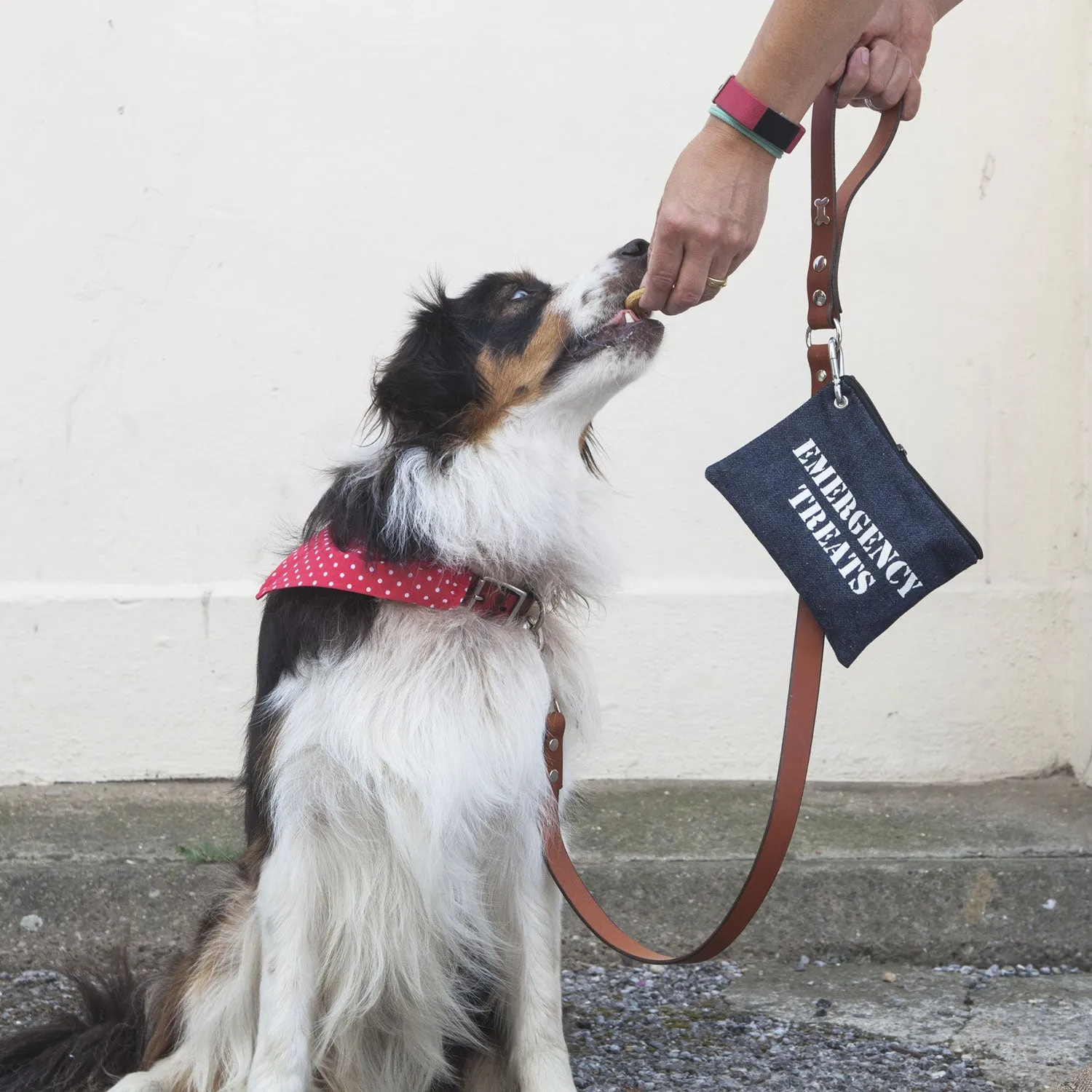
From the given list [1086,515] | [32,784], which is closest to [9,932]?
[32,784]

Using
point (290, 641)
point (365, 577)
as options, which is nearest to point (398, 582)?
point (365, 577)

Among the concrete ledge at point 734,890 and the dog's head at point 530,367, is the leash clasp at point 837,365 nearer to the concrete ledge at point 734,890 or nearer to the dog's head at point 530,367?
the dog's head at point 530,367

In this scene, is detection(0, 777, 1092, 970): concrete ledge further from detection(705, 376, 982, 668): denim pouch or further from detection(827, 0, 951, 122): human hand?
detection(827, 0, 951, 122): human hand

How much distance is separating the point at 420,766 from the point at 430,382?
2.36 ft

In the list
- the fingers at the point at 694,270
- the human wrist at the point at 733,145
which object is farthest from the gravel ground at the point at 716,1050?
the human wrist at the point at 733,145

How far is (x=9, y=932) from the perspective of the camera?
3.13 m

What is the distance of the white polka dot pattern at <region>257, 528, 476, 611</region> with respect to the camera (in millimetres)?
2205

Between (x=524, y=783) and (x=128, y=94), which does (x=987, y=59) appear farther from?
(x=524, y=783)

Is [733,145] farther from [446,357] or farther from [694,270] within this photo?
[446,357]

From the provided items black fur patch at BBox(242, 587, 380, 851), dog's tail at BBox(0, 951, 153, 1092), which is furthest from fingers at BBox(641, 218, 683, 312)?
dog's tail at BBox(0, 951, 153, 1092)

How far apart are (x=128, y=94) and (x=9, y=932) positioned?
7.73 ft

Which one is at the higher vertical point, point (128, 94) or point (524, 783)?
point (128, 94)

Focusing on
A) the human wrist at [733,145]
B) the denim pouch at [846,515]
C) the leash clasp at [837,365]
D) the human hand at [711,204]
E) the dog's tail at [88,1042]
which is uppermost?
the human wrist at [733,145]

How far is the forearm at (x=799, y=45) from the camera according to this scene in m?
1.83
